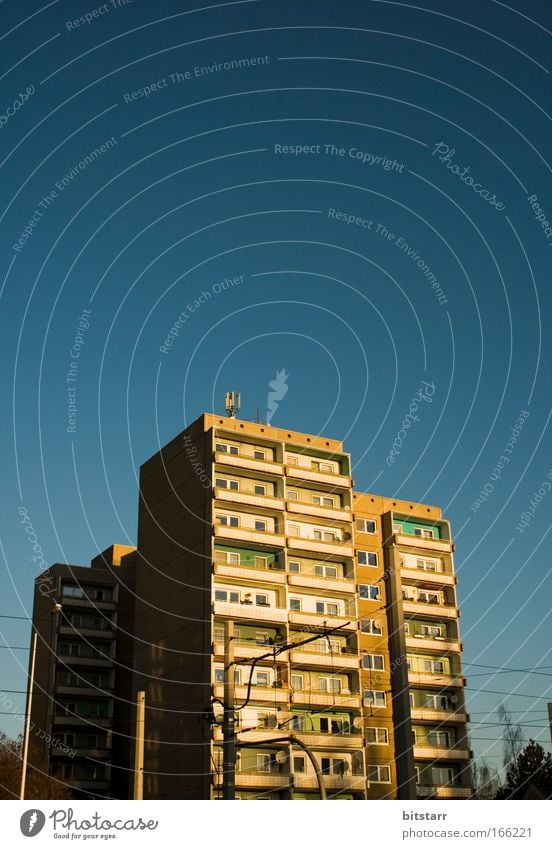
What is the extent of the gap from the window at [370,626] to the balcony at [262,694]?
9.46 metres

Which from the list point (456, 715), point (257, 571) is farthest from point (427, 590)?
point (257, 571)

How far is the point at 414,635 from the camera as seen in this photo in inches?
2640

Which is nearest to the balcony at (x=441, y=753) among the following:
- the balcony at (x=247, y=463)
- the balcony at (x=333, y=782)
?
the balcony at (x=333, y=782)

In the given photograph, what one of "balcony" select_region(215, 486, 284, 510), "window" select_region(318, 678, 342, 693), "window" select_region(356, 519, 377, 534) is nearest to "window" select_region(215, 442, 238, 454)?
"balcony" select_region(215, 486, 284, 510)

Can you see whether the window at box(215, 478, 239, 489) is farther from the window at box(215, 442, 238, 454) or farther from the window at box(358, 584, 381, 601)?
the window at box(358, 584, 381, 601)

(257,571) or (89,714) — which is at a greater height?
(257,571)

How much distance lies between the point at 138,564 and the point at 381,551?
17.4m

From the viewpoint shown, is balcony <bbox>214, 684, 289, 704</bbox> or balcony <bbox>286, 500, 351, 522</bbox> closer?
balcony <bbox>214, 684, 289, 704</bbox>

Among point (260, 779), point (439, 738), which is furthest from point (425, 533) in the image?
point (260, 779)

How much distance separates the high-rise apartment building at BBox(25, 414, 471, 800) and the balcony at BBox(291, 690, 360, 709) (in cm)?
9

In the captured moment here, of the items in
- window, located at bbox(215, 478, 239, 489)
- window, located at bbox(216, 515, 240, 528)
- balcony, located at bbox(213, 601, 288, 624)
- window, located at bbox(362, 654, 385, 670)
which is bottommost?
window, located at bbox(362, 654, 385, 670)

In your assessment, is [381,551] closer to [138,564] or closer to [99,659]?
[138,564]

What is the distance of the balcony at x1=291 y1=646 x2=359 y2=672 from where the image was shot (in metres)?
59.3
